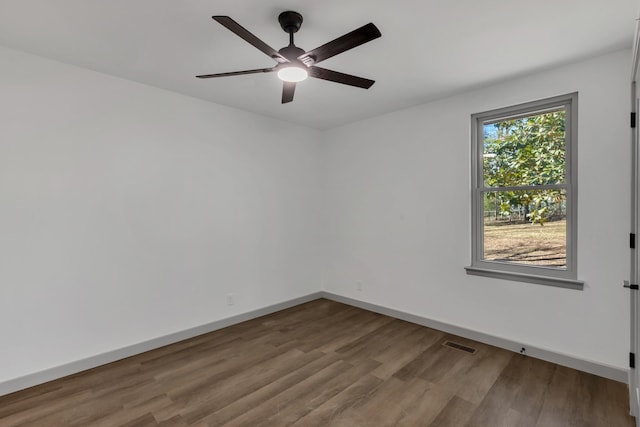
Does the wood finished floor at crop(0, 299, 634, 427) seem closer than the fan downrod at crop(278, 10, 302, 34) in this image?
No

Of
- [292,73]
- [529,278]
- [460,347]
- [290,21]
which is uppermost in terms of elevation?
[290,21]

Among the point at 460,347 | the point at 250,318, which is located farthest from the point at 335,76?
the point at 250,318

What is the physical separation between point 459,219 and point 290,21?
8.41 feet

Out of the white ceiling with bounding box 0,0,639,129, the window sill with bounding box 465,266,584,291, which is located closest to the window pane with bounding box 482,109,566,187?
the white ceiling with bounding box 0,0,639,129

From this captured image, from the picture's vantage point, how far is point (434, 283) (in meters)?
3.66

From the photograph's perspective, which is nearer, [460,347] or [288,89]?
[288,89]

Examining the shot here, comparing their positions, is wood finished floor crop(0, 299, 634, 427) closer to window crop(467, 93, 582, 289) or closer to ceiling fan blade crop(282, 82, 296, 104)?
window crop(467, 93, 582, 289)

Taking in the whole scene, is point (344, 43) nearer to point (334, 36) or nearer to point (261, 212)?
point (334, 36)

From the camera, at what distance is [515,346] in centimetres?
303

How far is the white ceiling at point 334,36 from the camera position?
6.37ft

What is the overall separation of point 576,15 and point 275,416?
129 inches

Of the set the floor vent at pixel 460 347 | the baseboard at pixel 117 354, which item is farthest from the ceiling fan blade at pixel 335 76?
the baseboard at pixel 117 354

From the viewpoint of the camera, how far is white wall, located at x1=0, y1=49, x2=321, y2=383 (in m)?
2.49

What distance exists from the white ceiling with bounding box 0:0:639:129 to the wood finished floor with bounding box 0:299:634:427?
8.56 ft
